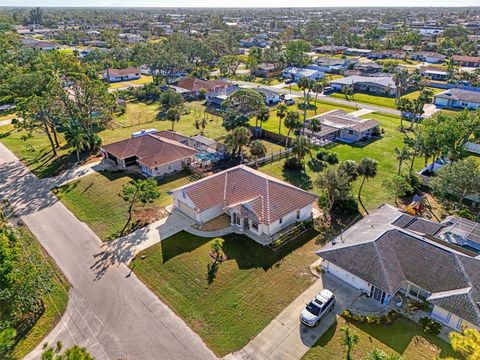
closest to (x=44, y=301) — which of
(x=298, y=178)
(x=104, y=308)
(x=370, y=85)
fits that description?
(x=104, y=308)

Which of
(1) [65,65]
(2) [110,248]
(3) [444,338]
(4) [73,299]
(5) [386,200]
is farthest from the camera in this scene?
(1) [65,65]

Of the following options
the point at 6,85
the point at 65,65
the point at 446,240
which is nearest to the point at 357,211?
the point at 446,240

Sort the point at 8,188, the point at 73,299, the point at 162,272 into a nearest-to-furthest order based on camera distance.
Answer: the point at 73,299
the point at 162,272
the point at 8,188

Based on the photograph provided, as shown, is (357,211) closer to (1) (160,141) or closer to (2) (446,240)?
(2) (446,240)

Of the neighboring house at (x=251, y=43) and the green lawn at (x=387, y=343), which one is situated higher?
the green lawn at (x=387, y=343)

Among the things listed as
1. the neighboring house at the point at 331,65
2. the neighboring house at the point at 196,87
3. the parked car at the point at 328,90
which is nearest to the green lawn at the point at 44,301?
the neighboring house at the point at 196,87

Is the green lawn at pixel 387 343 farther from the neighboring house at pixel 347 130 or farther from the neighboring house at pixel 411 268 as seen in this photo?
the neighboring house at pixel 347 130

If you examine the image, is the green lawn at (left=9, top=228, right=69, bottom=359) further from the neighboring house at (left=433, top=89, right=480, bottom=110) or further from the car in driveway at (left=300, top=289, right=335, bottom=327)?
the neighboring house at (left=433, top=89, right=480, bottom=110)
